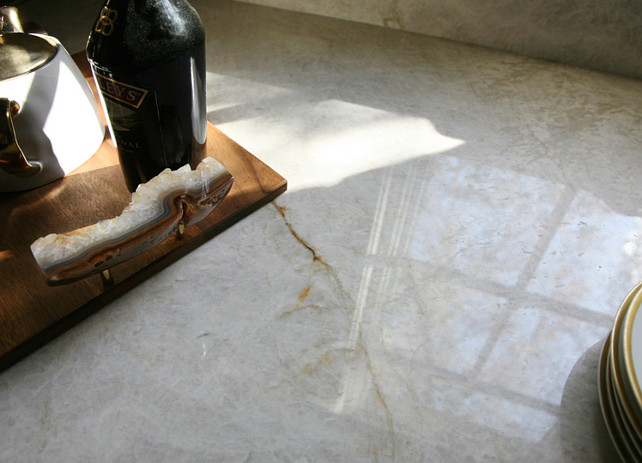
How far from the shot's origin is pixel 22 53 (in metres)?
0.52

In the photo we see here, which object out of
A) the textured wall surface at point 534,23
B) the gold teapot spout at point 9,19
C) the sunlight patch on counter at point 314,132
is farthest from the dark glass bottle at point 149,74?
the textured wall surface at point 534,23

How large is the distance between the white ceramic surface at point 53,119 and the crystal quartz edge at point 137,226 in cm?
16

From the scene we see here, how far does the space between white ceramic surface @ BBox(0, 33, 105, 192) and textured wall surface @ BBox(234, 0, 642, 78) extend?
0.60 m

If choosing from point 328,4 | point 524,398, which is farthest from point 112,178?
point 328,4

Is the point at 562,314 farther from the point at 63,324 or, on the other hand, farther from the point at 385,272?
the point at 63,324

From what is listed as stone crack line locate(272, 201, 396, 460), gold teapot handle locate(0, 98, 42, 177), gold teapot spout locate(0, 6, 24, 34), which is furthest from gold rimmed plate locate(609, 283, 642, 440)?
gold teapot spout locate(0, 6, 24, 34)

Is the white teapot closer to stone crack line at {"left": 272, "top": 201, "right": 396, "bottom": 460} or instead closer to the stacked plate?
stone crack line at {"left": 272, "top": 201, "right": 396, "bottom": 460}

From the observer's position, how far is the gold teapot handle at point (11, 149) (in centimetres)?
46

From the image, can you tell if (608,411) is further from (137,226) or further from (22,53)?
(22,53)

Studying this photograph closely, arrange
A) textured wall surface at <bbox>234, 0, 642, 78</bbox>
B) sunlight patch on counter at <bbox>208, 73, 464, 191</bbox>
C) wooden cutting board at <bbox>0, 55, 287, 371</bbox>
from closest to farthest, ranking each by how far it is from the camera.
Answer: wooden cutting board at <bbox>0, 55, 287, 371</bbox> < sunlight patch on counter at <bbox>208, 73, 464, 191</bbox> < textured wall surface at <bbox>234, 0, 642, 78</bbox>

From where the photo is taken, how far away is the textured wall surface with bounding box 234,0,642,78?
A: 83 centimetres

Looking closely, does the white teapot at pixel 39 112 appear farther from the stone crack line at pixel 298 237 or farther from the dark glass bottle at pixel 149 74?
the stone crack line at pixel 298 237

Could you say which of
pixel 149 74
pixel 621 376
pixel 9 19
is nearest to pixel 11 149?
pixel 149 74

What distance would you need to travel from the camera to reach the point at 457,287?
1.69ft
